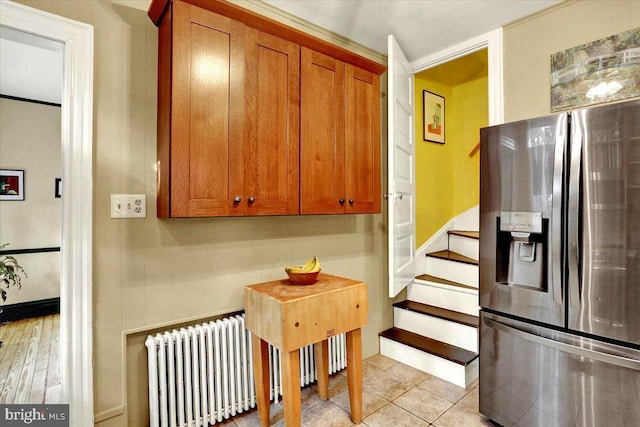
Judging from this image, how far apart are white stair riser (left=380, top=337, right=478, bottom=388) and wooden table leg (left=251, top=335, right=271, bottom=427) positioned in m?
1.25

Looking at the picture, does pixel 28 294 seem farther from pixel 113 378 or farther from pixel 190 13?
pixel 190 13

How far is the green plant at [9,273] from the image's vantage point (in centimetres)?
348

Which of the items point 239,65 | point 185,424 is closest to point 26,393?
point 185,424

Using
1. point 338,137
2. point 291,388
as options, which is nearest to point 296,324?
point 291,388

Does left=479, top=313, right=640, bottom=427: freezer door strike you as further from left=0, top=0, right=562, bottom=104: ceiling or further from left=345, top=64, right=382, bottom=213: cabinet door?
left=0, top=0, right=562, bottom=104: ceiling

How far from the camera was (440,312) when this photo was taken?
2713 mm

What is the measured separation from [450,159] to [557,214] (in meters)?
2.27

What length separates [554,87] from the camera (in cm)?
216

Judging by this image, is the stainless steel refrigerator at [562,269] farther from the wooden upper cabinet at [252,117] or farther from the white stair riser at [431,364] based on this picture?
the wooden upper cabinet at [252,117]

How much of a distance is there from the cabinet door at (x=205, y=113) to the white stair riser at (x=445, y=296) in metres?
→ 1.96

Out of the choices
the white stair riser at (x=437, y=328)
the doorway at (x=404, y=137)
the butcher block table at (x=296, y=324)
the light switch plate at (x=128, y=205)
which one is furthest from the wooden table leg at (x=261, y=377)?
the white stair riser at (x=437, y=328)

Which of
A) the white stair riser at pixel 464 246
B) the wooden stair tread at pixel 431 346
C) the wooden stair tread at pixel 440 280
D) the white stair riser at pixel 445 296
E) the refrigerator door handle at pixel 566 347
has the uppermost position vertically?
the white stair riser at pixel 464 246

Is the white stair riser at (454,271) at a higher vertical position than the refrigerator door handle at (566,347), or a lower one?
higher

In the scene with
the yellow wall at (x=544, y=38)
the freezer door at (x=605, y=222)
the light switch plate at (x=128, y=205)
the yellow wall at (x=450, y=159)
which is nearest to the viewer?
the freezer door at (x=605, y=222)
